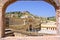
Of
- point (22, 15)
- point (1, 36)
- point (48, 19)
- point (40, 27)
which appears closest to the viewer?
point (1, 36)

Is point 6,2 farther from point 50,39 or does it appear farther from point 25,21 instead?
point 25,21

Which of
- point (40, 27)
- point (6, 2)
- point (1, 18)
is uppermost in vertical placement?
point (6, 2)

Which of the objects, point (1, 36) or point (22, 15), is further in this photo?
point (22, 15)

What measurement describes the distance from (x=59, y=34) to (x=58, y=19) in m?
0.54

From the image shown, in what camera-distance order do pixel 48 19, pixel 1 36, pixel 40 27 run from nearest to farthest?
1. pixel 1 36
2. pixel 40 27
3. pixel 48 19

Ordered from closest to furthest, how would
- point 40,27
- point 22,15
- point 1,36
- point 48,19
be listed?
point 1,36, point 40,27, point 22,15, point 48,19

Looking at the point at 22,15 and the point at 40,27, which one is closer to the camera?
the point at 40,27

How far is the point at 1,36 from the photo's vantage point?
545cm

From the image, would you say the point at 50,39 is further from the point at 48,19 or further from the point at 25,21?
the point at 48,19

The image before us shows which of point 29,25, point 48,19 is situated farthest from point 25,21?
point 48,19

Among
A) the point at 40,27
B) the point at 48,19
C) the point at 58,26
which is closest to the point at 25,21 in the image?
the point at 40,27

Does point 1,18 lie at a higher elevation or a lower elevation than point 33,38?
higher

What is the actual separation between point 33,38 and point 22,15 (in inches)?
637

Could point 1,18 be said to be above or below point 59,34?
above
